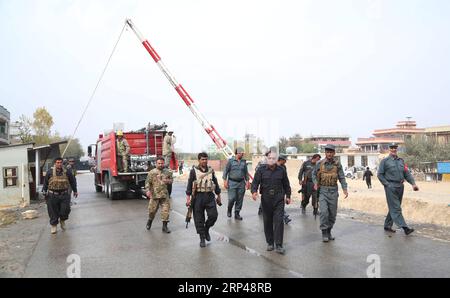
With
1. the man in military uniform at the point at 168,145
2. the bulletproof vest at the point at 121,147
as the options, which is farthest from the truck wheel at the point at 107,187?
the man in military uniform at the point at 168,145

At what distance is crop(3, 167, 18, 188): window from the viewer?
54.6ft

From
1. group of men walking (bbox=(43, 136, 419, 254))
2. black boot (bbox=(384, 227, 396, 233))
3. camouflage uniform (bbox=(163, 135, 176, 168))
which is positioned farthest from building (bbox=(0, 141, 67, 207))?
black boot (bbox=(384, 227, 396, 233))

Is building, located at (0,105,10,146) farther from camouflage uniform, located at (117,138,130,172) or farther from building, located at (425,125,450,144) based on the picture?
building, located at (425,125,450,144)

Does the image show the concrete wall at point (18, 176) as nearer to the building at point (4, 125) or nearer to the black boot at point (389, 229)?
the black boot at point (389, 229)

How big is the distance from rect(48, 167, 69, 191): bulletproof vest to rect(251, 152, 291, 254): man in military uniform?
15.5 feet

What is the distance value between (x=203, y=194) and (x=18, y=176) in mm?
11698

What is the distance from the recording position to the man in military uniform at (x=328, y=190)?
27.2ft

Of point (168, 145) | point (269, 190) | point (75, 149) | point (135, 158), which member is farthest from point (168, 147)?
point (75, 149)

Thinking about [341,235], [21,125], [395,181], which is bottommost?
[341,235]

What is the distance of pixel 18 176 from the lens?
16.9m

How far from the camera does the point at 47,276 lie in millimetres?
6074
